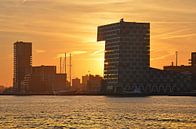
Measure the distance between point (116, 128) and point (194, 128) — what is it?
13867mm

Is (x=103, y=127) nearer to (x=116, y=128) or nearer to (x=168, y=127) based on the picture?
→ (x=116, y=128)

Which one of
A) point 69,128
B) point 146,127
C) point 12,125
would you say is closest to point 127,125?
point 146,127

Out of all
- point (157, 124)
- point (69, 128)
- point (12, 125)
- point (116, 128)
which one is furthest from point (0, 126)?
point (157, 124)

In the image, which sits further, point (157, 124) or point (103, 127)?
point (157, 124)

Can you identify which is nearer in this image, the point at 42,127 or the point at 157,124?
the point at 42,127

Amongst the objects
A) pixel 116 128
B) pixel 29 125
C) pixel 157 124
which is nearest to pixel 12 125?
pixel 29 125

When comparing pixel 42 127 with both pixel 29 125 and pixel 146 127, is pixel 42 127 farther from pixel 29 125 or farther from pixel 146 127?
pixel 146 127

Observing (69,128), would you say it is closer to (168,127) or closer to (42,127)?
(42,127)

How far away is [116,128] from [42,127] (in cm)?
1345

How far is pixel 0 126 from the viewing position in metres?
104

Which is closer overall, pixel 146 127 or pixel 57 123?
pixel 146 127

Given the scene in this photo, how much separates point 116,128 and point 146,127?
6.23m

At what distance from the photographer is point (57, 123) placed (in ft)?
370

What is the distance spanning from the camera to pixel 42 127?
338 feet
